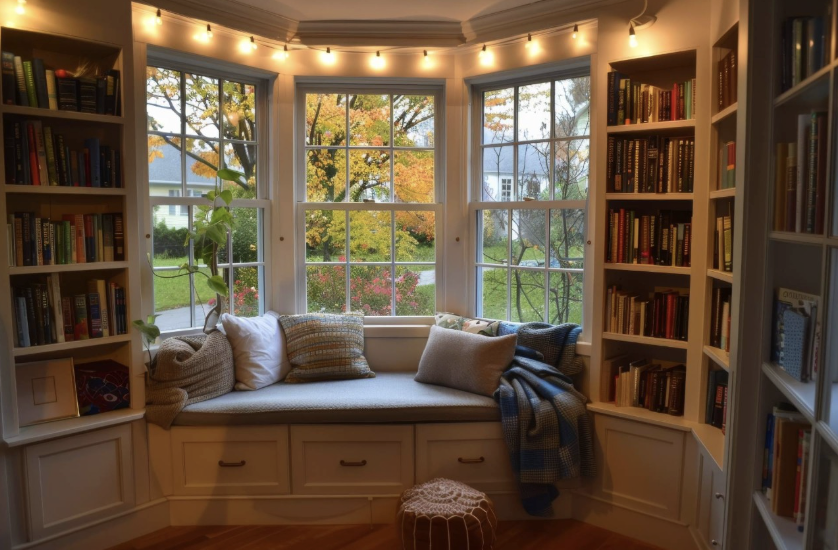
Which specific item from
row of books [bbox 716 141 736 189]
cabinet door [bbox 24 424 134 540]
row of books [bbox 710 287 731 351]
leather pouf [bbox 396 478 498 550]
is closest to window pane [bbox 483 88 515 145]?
row of books [bbox 716 141 736 189]

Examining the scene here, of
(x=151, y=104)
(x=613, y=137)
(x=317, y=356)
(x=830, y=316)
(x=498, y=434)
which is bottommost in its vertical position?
(x=498, y=434)

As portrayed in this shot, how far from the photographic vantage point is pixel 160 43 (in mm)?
3301

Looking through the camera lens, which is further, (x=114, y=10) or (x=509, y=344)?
(x=509, y=344)

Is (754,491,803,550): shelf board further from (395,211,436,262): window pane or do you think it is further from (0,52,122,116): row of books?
(0,52,122,116): row of books

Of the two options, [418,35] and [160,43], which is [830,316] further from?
[160,43]

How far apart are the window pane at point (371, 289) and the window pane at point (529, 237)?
0.84m

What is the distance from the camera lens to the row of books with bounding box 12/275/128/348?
9.11ft

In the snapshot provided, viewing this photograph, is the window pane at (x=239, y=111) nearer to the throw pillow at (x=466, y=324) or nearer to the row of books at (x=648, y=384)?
the throw pillow at (x=466, y=324)

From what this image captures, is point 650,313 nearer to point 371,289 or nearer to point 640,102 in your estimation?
point 640,102

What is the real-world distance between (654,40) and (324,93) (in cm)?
198

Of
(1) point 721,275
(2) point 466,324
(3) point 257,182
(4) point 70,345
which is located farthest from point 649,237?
(4) point 70,345

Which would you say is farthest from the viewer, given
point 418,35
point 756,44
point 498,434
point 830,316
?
point 418,35

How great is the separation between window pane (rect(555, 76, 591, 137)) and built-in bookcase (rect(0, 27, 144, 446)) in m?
2.32

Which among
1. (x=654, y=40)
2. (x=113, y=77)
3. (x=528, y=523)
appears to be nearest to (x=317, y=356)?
(x=528, y=523)
